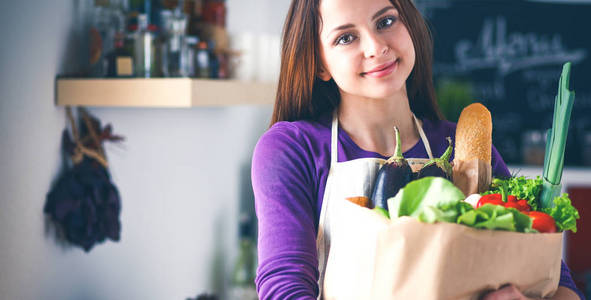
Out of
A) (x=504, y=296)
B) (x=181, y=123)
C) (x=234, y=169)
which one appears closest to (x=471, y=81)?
(x=234, y=169)

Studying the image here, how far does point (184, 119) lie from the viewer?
2.23 meters

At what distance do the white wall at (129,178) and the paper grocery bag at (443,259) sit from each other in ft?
2.85

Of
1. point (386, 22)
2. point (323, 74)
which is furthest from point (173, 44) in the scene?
point (386, 22)

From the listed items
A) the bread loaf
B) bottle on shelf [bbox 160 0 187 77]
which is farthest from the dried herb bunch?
the bread loaf

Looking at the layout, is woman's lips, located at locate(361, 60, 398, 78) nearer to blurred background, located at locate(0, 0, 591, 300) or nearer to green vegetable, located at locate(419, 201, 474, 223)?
green vegetable, located at locate(419, 201, 474, 223)

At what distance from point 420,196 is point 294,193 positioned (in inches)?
10.7

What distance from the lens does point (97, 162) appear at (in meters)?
1.58

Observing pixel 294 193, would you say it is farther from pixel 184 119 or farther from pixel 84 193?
pixel 184 119

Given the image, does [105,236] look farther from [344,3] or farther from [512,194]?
[512,194]

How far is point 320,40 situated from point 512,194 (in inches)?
16.5

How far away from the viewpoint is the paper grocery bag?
0.75 meters

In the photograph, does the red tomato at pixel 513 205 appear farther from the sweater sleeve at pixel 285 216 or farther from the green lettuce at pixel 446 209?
the sweater sleeve at pixel 285 216

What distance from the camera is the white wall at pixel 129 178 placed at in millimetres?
1323

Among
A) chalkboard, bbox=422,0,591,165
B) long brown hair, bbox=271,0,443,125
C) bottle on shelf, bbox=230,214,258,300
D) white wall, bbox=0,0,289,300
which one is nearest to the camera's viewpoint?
long brown hair, bbox=271,0,443,125
